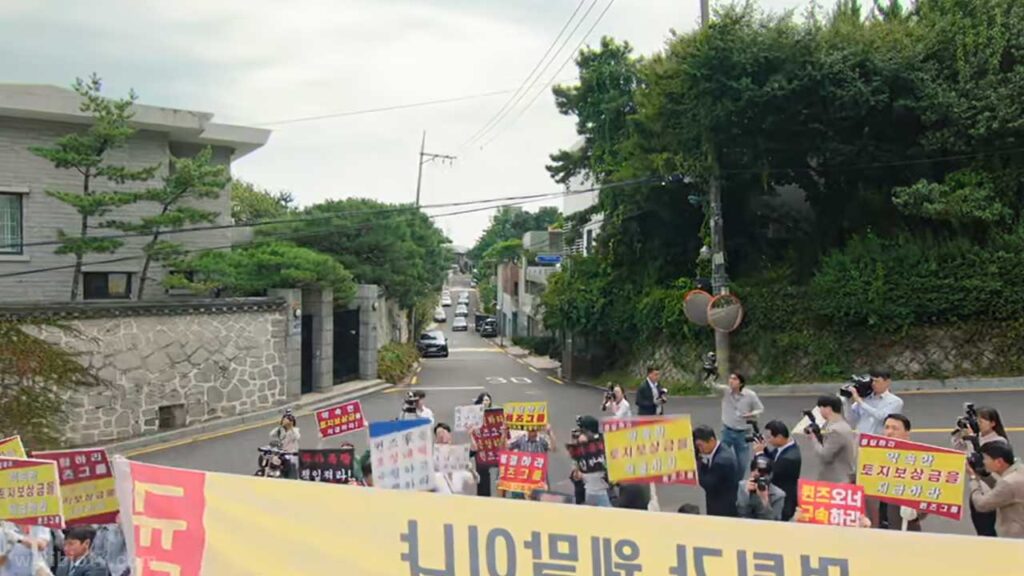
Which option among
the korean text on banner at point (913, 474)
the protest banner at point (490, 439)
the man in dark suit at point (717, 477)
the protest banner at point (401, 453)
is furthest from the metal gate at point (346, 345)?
the korean text on banner at point (913, 474)

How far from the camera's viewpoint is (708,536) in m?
3.48

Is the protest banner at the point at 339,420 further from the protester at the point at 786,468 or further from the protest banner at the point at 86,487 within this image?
the protester at the point at 786,468

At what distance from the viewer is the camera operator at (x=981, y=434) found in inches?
248

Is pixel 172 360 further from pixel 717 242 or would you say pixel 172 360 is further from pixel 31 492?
pixel 717 242

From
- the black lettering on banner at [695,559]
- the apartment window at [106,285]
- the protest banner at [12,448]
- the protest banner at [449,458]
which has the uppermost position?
the apartment window at [106,285]

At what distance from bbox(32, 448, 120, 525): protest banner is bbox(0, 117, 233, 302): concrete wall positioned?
16363mm

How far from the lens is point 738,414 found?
9.91 m

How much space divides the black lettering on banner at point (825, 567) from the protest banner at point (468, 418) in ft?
22.0

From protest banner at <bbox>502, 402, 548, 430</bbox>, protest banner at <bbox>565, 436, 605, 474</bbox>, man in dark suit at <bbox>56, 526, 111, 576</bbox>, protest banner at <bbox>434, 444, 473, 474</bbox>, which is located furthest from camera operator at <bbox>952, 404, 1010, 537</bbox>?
man in dark suit at <bbox>56, 526, 111, 576</bbox>

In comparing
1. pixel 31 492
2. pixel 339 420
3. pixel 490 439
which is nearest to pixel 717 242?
pixel 490 439

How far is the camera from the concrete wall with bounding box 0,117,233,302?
20.7m

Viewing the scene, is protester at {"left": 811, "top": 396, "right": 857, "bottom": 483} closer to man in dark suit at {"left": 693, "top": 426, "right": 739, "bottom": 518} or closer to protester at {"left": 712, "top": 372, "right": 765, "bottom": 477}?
man in dark suit at {"left": 693, "top": 426, "right": 739, "bottom": 518}

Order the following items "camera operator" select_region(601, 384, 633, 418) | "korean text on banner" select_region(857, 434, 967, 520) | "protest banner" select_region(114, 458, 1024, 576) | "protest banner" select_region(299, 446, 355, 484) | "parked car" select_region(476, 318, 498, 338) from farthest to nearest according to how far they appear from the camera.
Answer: "parked car" select_region(476, 318, 498, 338) < "camera operator" select_region(601, 384, 633, 418) < "protest banner" select_region(299, 446, 355, 484) < "korean text on banner" select_region(857, 434, 967, 520) < "protest banner" select_region(114, 458, 1024, 576)

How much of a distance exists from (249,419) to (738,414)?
38.1ft
